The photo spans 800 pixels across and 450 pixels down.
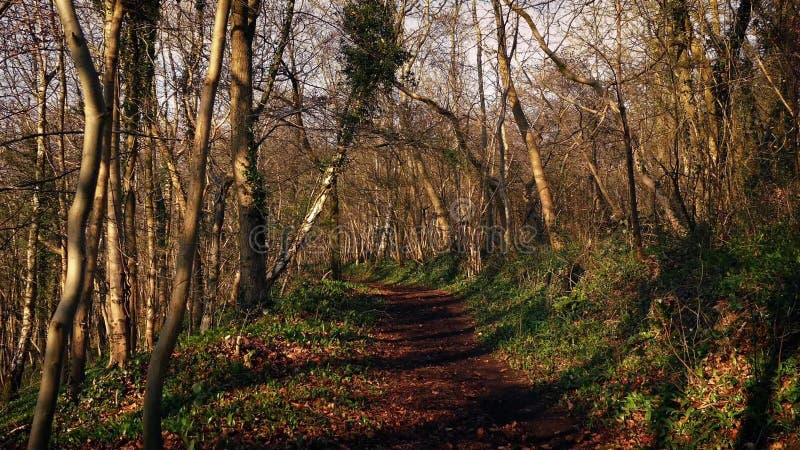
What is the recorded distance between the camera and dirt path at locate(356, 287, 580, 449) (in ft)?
19.0

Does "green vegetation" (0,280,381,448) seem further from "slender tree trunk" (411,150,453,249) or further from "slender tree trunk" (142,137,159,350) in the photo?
"slender tree trunk" (411,150,453,249)

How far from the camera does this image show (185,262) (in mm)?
5285

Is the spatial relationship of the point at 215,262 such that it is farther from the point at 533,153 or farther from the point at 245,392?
the point at 533,153

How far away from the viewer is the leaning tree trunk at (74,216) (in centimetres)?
396

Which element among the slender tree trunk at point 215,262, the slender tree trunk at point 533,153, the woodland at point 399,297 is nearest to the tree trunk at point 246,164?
the woodland at point 399,297

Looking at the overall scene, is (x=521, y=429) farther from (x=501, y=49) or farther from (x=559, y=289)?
(x=501, y=49)

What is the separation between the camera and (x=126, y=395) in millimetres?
7598

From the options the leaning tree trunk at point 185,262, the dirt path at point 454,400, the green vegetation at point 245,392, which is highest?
the leaning tree trunk at point 185,262

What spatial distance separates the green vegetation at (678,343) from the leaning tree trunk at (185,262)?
14.8ft

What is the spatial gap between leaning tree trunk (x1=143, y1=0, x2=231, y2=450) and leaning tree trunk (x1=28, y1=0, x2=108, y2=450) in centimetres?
100

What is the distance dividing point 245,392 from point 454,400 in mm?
2841

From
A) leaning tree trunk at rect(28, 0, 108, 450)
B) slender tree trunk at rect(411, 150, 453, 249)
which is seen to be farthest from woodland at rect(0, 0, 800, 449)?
slender tree trunk at rect(411, 150, 453, 249)

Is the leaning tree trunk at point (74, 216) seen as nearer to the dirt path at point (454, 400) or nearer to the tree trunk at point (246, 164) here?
the dirt path at point (454, 400)

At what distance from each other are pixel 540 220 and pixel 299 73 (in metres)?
12.2
